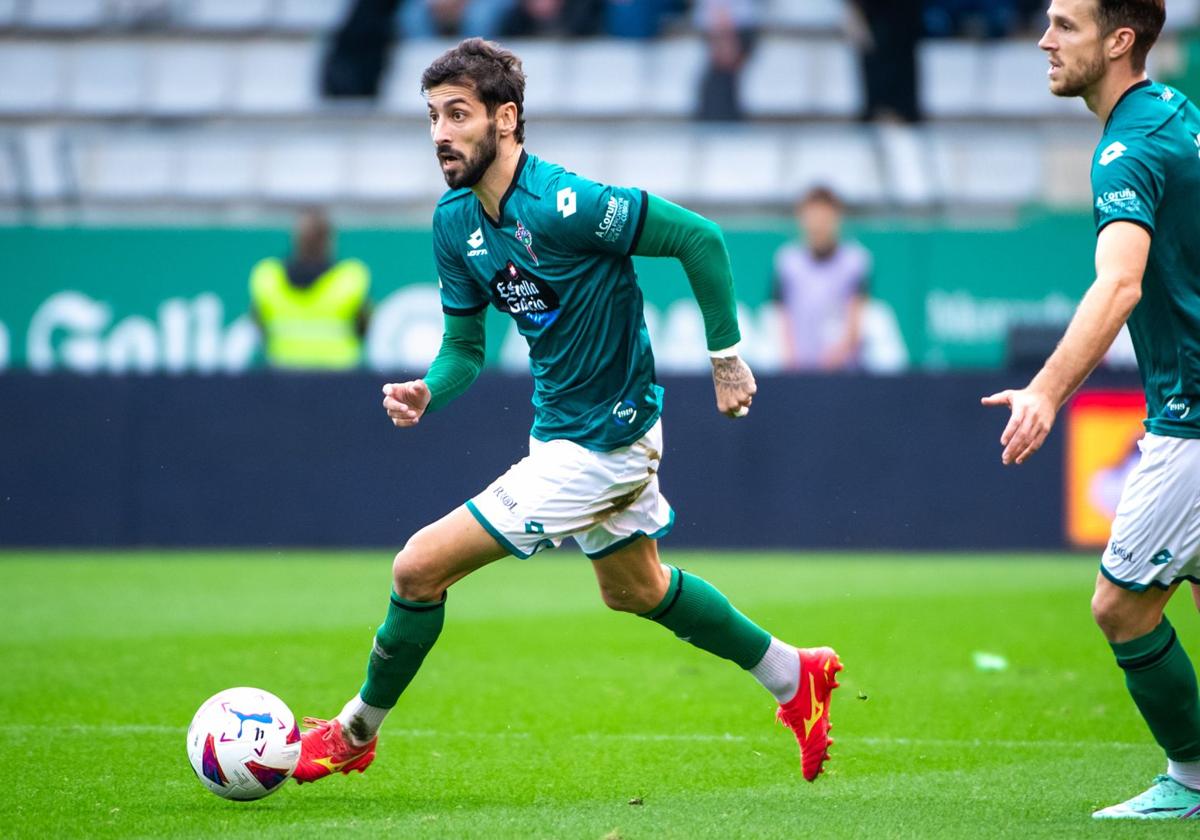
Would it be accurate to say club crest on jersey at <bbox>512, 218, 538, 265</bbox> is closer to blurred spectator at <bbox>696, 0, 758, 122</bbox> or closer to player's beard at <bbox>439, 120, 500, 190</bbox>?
player's beard at <bbox>439, 120, 500, 190</bbox>

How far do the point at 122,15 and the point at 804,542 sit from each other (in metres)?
10.7

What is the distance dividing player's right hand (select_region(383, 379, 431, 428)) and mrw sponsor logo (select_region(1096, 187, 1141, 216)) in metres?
2.02

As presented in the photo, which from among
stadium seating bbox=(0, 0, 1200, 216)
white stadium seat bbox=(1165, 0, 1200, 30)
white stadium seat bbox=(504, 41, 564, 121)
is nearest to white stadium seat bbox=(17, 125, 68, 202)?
stadium seating bbox=(0, 0, 1200, 216)

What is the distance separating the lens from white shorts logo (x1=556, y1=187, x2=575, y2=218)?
5.29m

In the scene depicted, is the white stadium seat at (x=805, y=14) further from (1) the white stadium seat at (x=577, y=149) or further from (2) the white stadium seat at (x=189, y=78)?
(2) the white stadium seat at (x=189, y=78)

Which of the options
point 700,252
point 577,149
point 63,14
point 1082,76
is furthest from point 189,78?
point 1082,76

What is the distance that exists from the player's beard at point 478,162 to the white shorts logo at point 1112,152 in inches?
69.8

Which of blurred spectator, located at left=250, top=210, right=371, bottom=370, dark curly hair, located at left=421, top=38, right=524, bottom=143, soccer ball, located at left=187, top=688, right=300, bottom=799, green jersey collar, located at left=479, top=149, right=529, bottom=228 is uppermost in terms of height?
dark curly hair, located at left=421, top=38, right=524, bottom=143

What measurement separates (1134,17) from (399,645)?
276 cm

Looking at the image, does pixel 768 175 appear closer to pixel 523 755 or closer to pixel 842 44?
pixel 842 44

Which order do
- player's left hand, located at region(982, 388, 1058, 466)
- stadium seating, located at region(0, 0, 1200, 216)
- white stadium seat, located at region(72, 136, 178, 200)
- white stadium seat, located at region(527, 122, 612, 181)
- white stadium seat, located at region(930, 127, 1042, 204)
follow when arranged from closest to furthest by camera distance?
1. player's left hand, located at region(982, 388, 1058, 466)
2. white stadium seat, located at region(930, 127, 1042, 204)
3. stadium seating, located at region(0, 0, 1200, 216)
4. white stadium seat, located at region(72, 136, 178, 200)
5. white stadium seat, located at region(527, 122, 612, 181)

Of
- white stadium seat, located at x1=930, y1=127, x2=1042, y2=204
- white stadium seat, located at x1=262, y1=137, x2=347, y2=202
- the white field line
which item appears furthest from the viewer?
white stadium seat, located at x1=262, y1=137, x2=347, y2=202

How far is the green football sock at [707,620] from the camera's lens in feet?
18.7

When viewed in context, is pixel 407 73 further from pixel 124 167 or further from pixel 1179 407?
pixel 1179 407
